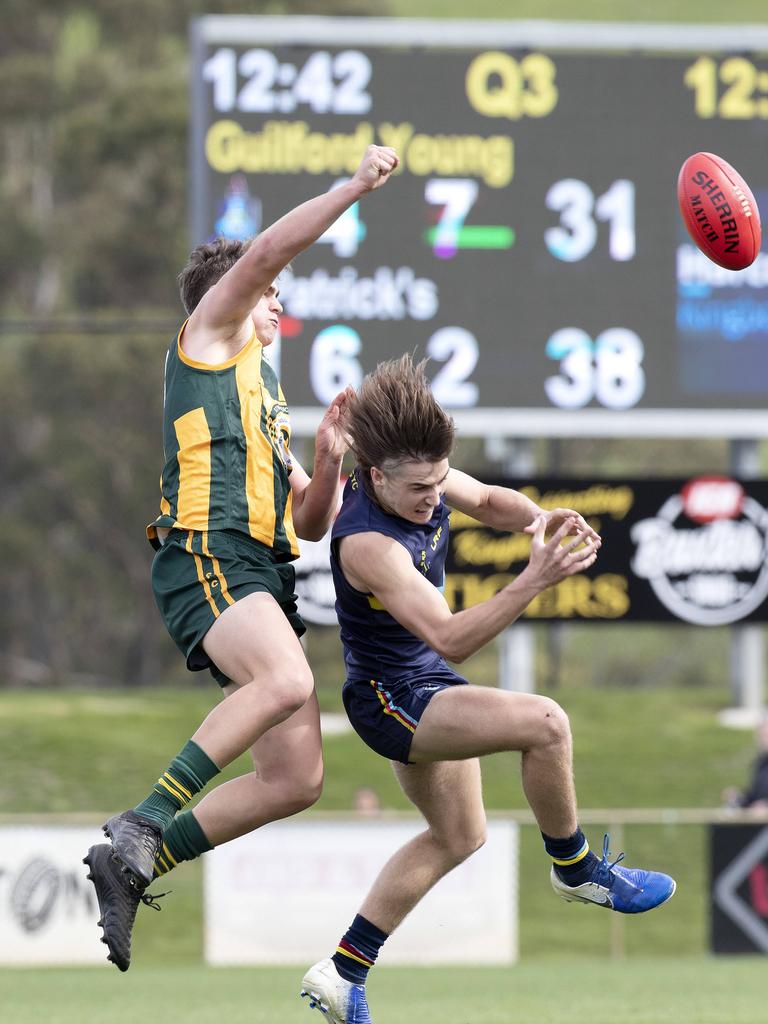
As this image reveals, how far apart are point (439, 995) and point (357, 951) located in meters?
3.57

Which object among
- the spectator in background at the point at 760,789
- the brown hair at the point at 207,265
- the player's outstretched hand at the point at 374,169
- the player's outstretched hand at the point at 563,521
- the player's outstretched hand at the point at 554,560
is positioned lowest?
the spectator in background at the point at 760,789

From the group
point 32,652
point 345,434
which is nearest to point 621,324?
point 345,434

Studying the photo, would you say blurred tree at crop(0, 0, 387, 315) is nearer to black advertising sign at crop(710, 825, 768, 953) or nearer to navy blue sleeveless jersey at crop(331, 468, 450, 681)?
black advertising sign at crop(710, 825, 768, 953)

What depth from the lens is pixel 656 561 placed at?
1438 cm

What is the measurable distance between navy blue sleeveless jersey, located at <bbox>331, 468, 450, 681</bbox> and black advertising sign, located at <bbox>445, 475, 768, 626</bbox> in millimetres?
8939

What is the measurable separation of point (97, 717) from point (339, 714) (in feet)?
8.84

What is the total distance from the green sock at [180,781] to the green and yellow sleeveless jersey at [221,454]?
700 millimetres

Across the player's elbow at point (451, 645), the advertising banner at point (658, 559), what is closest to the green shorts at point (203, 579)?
the player's elbow at point (451, 645)

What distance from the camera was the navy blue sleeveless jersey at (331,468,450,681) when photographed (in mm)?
5203

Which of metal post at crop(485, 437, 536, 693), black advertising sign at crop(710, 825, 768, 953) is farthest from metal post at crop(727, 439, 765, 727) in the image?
black advertising sign at crop(710, 825, 768, 953)

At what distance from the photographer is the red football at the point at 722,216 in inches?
248

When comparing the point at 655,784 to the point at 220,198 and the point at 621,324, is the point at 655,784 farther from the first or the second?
the point at 220,198

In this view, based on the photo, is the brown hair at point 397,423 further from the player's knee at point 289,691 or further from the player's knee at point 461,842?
the player's knee at point 461,842

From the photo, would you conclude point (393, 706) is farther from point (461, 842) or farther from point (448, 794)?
point (461, 842)
